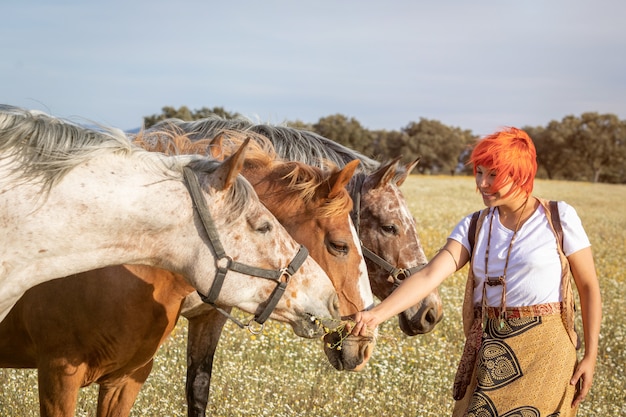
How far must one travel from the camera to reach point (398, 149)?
7331 centimetres

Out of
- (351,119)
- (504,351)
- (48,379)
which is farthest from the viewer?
(351,119)

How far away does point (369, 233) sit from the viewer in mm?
5535

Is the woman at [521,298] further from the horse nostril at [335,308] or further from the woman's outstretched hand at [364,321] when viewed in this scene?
the horse nostril at [335,308]

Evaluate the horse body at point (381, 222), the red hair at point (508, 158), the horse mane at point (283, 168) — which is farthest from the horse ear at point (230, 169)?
the horse body at point (381, 222)

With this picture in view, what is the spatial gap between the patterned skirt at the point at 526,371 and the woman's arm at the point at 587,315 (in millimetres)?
55

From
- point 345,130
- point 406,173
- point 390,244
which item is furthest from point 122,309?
point 345,130

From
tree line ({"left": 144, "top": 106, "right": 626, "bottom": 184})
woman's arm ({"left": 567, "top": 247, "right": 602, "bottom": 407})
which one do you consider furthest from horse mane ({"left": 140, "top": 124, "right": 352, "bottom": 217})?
tree line ({"left": 144, "top": 106, "right": 626, "bottom": 184})

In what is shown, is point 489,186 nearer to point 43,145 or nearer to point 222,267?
point 222,267

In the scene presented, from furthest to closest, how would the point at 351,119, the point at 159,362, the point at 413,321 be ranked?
the point at 351,119, the point at 159,362, the point at 413,321

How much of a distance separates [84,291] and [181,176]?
56.5 inches

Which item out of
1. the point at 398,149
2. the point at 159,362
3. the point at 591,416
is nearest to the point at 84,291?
the point at 159,362

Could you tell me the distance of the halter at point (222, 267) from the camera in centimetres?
314

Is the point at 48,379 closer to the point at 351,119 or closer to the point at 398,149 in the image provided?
the point at 351,119

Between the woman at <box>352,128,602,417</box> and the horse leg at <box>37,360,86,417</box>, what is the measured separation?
190 centimetres
